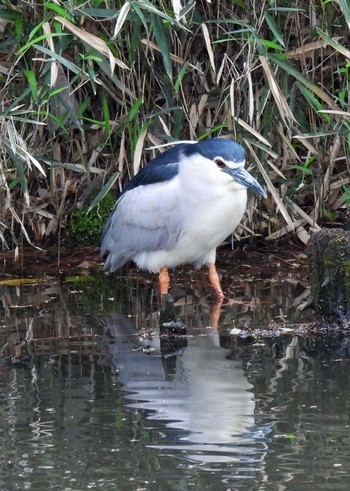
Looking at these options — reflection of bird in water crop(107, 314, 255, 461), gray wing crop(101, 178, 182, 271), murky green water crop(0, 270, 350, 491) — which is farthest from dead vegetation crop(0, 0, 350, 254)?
reflection of bird in water crop(107, 314, 255, 461)

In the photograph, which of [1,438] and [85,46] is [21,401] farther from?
[85,46]

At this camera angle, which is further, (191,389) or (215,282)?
(215,282)

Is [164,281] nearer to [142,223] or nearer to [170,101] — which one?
[142,223]

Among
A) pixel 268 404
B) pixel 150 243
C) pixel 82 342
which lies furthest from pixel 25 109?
pixel 268 404

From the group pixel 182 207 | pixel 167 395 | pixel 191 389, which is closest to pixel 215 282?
pixel 182 207

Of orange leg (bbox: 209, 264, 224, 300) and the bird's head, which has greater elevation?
the bird's head

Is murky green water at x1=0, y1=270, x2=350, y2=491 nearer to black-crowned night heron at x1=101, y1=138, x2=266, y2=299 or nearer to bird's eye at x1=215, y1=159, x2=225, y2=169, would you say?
black-crowned night heron at x1=101, y1=138, x2=266, y2=299

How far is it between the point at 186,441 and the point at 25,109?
144 inches

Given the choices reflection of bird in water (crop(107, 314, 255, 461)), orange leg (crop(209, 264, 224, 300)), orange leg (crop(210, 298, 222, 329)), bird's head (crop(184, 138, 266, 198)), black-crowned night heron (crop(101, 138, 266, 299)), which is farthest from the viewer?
orange leg (crop(209, 264, 224, 300))

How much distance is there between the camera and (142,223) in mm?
7199

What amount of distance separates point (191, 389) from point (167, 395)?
147 mm

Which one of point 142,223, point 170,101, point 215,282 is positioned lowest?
point 215,282

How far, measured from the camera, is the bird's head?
6.70 m

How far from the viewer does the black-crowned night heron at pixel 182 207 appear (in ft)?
22.3
